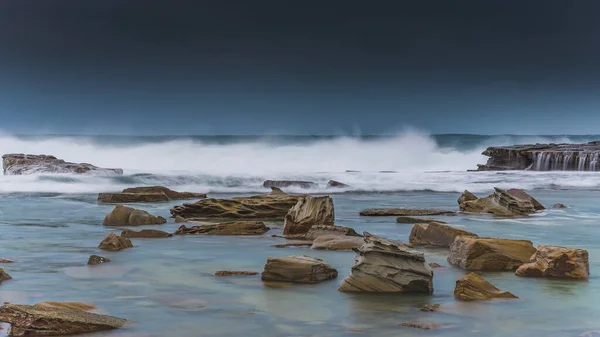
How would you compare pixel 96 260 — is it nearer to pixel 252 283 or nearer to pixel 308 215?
pixel 252 283

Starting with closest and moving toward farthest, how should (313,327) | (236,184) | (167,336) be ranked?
1. (167,336)
2. (313,327)
3. (236,184)

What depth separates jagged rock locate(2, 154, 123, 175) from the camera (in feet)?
95.3

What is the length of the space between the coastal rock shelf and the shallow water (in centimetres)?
2884

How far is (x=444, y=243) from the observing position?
10.8 meters

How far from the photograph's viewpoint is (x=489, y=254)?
8.80 metres

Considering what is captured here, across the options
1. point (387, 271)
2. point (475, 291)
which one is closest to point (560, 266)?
point (475, 291)

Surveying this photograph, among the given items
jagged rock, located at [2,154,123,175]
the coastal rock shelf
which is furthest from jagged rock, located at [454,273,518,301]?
the coastal rock shelf

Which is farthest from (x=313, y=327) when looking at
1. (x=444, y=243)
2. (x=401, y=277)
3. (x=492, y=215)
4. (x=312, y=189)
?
(x=312, y=189)

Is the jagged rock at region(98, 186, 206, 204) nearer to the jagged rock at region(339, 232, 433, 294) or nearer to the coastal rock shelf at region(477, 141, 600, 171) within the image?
the jagged rock at region(339, 232, 433, 294)

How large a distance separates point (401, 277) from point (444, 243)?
3633 millimetres

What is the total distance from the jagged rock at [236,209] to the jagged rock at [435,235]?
4.67m

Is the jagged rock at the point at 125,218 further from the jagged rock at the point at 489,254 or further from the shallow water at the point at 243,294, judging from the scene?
the jagged rock at the point at 489,254

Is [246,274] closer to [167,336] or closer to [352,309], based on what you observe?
[352,309]

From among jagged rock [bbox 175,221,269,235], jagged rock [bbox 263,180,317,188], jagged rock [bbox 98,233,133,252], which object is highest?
jagged rock [bbox 263,180,317,188]
